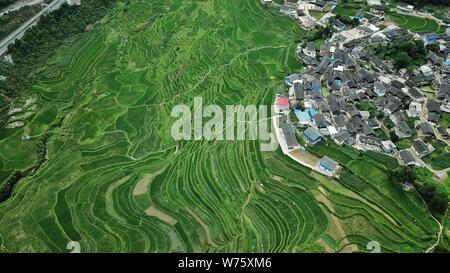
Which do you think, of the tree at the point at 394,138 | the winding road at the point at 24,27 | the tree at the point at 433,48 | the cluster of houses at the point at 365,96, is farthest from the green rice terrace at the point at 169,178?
the tree at the point at 433,48

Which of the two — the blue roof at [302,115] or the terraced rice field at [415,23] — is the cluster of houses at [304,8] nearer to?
the terraced rice field at [415,23]

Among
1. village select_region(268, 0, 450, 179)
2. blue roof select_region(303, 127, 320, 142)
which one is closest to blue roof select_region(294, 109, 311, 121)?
village select_region(268, 0, 450, 179)

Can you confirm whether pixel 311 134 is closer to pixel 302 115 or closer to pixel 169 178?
pixel 302 115

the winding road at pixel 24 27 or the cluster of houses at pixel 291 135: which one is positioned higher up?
the winding road at pixel 24 27

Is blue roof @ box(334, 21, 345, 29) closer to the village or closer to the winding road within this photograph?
the village

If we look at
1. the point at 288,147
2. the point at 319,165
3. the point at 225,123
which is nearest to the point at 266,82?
the point at 225,123

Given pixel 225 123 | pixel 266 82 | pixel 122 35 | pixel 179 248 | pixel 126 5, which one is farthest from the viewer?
pixel 126 5

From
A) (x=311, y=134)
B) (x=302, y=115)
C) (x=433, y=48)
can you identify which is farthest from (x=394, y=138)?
(x=433, y=48)

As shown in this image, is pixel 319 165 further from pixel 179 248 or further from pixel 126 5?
pixel 126 5
